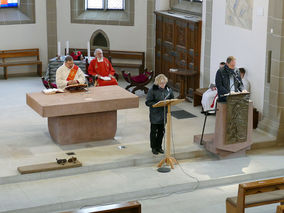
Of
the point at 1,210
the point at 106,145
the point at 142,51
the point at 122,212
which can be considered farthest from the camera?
the point at 142,51

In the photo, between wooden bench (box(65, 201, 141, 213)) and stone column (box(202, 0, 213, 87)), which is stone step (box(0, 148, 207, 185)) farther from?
stone column (box(202, 0, 213, 87))

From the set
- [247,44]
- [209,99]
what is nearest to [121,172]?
[209,99]

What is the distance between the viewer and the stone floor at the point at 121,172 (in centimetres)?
793

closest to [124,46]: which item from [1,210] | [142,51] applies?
[142,51]

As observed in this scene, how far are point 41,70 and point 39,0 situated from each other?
1.80 meters

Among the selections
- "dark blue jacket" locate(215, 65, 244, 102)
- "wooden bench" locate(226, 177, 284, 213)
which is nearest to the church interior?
"wooden bench" locate(226, 177, 284, 213)

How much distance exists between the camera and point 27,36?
15117 mm

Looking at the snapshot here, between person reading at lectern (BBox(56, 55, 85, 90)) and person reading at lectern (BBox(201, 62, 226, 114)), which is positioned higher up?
person reading at lectern (BBox(56, 55, 85, 90))

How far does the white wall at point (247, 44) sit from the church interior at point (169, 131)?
20mm

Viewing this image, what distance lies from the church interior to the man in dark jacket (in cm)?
9

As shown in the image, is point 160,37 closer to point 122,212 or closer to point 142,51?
point 142,51

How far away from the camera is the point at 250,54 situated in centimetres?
1073

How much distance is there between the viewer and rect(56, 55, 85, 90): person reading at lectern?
1002cm

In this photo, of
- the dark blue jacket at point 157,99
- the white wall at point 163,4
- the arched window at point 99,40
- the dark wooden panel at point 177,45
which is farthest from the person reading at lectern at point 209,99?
the arched window at point 99,40
